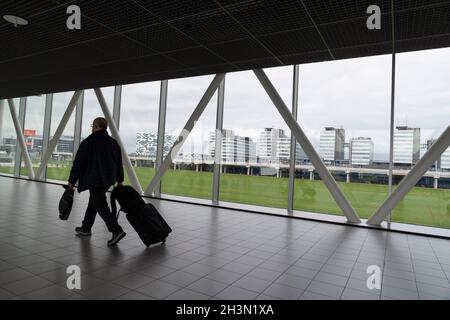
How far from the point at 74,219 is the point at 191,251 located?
266 centimetres

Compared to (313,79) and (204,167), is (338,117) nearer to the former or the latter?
(313,79)

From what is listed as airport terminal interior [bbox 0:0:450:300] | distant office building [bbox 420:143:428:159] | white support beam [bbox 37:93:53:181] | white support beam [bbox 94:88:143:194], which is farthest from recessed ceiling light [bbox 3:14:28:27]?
white support beam [bbox 37:93:53:181]

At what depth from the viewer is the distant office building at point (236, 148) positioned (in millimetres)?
7875

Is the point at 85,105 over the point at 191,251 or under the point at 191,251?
over

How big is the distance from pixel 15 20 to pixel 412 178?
669 cm

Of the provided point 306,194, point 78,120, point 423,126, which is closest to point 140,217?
point 306,194

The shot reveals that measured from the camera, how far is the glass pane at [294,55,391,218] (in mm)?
6191

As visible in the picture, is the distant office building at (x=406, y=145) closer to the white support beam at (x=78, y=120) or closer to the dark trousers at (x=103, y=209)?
the dark trousers at (x=103, y=209)

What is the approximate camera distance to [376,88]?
6.21 metres

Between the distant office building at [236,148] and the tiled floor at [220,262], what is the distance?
2607mm
